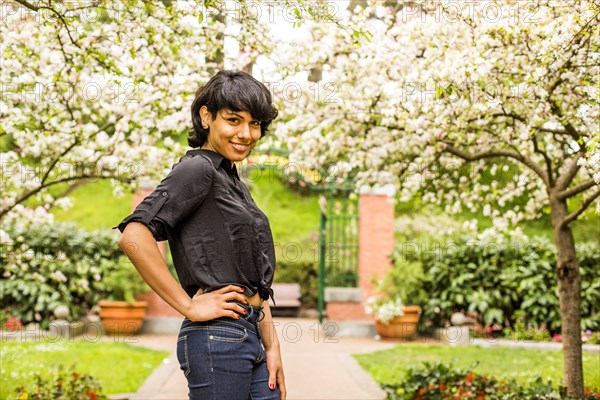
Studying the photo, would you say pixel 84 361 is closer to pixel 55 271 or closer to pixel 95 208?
pixel 55 271

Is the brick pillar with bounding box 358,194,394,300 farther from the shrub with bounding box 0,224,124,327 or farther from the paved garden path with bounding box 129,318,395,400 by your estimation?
the shrub with bounding box 0,224,124,327

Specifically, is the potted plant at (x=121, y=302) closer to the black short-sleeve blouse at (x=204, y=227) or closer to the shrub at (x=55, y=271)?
the shrub at (x=55, y=271)

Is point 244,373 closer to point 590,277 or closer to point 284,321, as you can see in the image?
point 590,277

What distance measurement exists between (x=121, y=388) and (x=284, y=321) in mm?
8349

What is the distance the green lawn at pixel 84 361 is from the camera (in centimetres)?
701

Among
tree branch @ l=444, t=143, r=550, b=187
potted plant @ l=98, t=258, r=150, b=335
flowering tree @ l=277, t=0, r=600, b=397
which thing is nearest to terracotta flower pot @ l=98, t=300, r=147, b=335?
potted plant @ l=98, t=258, r=150, b=335

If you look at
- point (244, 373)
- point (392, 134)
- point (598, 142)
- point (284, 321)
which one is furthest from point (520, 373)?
point (284, 321)

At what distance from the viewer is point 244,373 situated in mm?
2211

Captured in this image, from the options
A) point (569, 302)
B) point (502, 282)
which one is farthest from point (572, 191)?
point (502, 282)

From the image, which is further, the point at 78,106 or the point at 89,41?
the point at 78,106

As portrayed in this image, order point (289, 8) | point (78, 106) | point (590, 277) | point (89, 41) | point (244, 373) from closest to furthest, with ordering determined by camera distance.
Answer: point (244, 373), point (289, 8), point (89, 41), point (78, 106), point (590, 277)

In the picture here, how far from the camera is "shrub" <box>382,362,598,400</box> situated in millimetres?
5793

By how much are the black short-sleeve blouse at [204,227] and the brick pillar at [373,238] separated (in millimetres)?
11191

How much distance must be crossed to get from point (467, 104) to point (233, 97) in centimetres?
325
